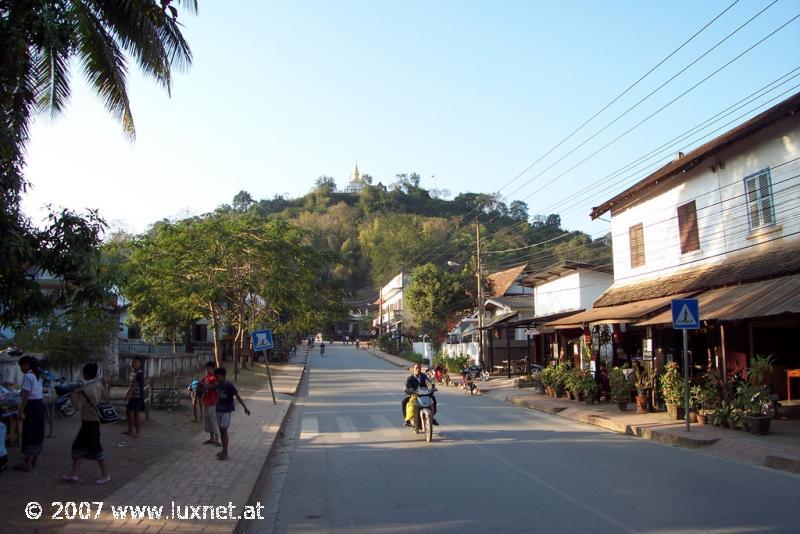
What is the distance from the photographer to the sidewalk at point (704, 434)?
11102 mm

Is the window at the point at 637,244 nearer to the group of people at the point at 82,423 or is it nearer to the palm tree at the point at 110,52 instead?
the palm tree at the point at 110,52

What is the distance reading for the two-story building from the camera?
15766 mm

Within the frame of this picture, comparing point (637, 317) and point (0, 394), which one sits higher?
point (637, 317)

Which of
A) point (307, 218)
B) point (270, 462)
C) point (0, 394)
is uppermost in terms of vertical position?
point (307, 218)

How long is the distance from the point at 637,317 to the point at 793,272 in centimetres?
413

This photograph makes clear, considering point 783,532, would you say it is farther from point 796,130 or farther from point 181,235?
point 181,235

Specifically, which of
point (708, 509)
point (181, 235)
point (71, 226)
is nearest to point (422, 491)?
point (708, 509)

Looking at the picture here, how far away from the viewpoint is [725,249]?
61.3 feet

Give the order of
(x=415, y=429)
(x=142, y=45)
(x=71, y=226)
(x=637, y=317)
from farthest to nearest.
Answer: (x=637, y=317)
(x=415, y=429)
(x=142, y=45)
(x=71, y=226)

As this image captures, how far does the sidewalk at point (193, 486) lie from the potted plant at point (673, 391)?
9.35 m

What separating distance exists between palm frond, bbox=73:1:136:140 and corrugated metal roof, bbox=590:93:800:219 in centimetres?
1450

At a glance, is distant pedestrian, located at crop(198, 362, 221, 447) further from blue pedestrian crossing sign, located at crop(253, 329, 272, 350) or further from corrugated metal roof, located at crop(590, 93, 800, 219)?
corrugated metal roof, located at crop(590, 93, 800, 219)

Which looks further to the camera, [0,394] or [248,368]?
[248,368]

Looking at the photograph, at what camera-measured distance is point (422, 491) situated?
8.82 metres
